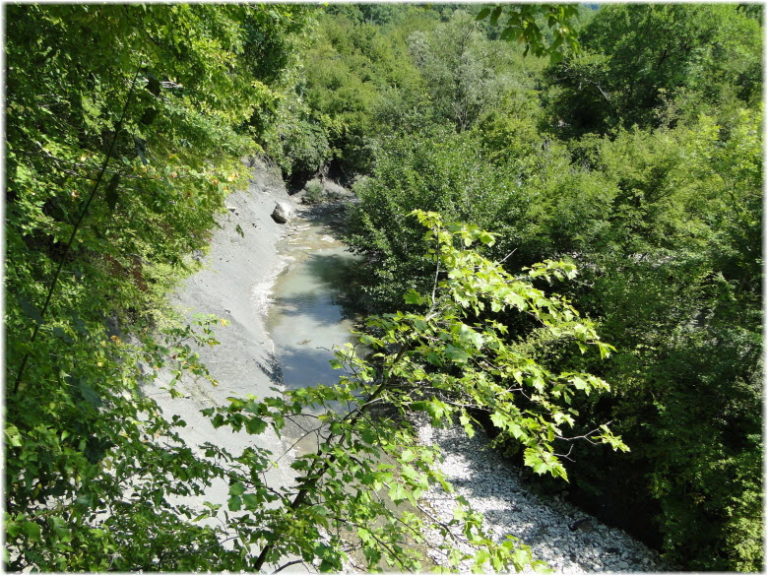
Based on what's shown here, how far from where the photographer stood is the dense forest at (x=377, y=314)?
224 centimetres

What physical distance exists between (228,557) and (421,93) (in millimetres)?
26672

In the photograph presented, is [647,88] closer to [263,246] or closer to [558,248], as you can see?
[558,248]

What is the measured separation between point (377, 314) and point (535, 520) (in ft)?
18.8

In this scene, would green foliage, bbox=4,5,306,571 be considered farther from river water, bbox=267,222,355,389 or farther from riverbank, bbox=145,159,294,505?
river water, bbox=267,222,355,389

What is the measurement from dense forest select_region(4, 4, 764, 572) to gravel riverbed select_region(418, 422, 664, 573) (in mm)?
444

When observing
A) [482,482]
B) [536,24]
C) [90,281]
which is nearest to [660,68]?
[482,482]

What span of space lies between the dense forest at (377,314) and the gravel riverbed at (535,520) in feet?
1.46

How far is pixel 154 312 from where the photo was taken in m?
7.16

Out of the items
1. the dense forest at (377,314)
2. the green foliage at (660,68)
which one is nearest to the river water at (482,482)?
the dense forest at (377,314)

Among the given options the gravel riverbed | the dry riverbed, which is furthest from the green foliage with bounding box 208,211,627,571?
the gravel riverbed

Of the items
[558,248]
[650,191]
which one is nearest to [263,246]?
[558,248]

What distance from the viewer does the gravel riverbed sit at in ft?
24.7

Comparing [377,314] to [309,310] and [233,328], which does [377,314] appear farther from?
[309,310]

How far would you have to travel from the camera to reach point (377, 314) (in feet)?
17.2
